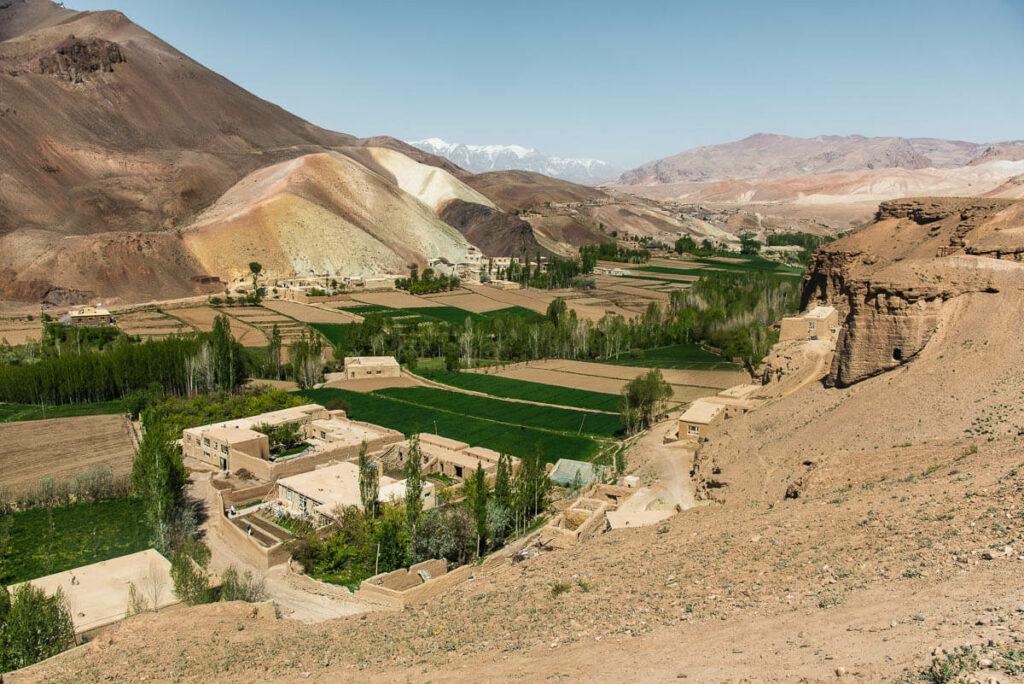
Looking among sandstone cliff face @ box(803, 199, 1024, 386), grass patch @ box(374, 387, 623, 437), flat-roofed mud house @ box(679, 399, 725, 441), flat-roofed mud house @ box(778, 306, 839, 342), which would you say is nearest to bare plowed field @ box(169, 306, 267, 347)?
grass patch @ box(374, 387, 623, 437)

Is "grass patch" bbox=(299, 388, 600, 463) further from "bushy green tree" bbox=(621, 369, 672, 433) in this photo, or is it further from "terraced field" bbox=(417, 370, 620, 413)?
"terraced field" bbox=(417, 370, 620, 413)

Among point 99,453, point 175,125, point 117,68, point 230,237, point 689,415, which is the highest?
point 117,68

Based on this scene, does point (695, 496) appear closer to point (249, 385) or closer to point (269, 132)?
point (249, 385)

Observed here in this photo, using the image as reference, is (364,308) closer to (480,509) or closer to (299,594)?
(480,509)

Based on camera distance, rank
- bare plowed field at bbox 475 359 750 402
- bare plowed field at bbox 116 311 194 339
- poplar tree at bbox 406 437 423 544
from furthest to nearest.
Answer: bare plowed field at bbox 116 311 194 339 → bare plowed field at bbox 475 359 750 402 → poplar tree at bbox 406 437 423 544

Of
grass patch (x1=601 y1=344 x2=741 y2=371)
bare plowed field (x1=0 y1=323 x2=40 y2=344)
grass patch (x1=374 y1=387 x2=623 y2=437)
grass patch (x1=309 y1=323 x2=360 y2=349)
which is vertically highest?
bare plowed field (x1=0 y1=323 x2=40 y2=344)

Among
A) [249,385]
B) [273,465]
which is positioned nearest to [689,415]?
[273,465]
